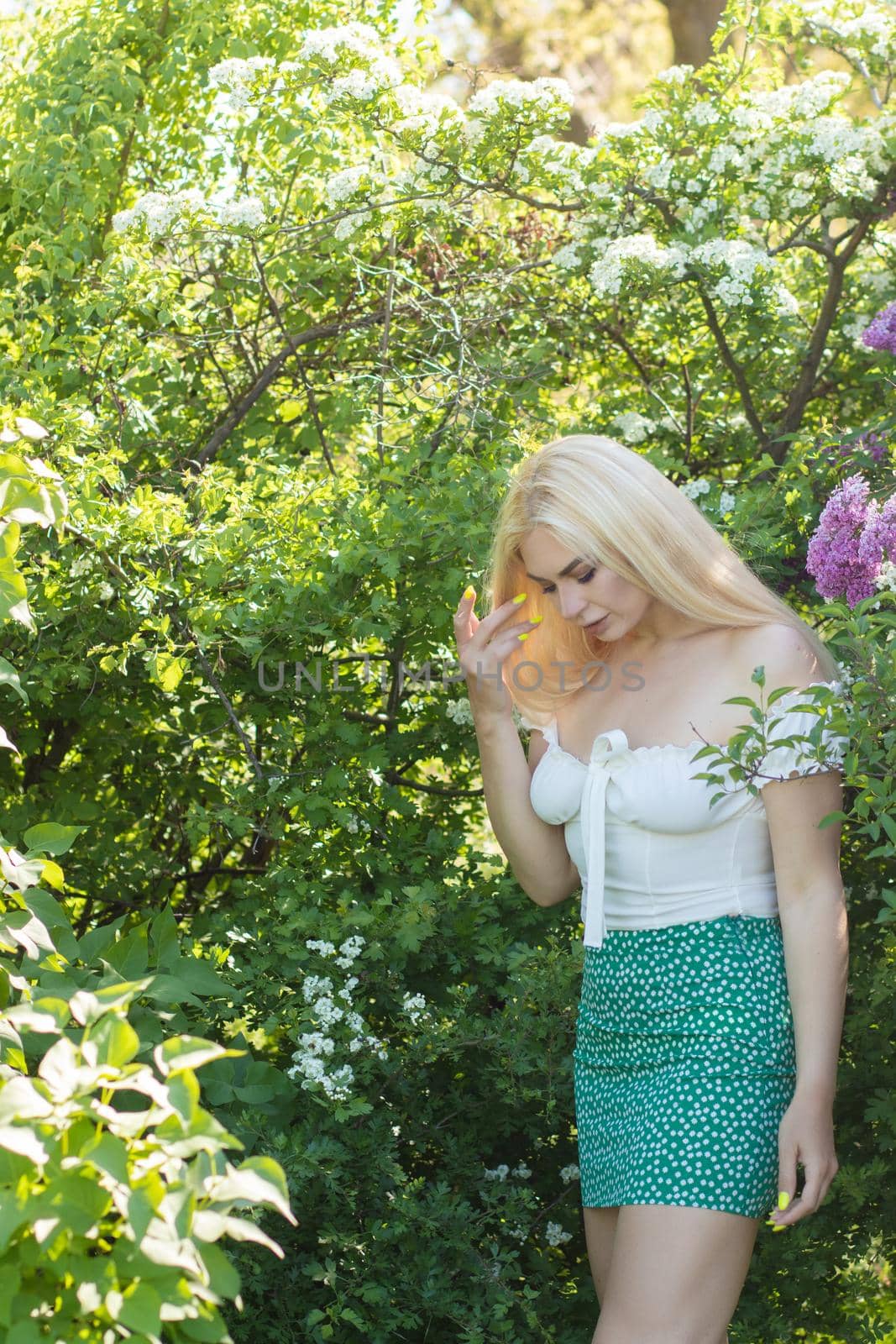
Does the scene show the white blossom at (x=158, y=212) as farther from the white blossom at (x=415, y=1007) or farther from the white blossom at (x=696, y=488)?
the white blossom at (x=415, y=1007)

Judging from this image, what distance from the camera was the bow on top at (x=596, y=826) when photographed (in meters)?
2.14

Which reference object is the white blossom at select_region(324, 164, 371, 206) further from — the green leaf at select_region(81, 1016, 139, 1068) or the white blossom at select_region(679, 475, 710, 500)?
the green leaf at select_region(81, 1016, 139, 1068)

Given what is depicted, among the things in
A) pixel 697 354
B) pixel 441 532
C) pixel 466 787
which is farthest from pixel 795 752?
pixel 697 354

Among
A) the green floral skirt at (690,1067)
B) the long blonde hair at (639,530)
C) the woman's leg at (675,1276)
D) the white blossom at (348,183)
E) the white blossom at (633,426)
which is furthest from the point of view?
the white blossom at (633,426)

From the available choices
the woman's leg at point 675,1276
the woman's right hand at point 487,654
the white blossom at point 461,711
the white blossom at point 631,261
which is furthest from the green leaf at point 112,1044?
the white blossom at point 631,261

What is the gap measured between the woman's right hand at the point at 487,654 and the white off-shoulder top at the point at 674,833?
233 millimetres

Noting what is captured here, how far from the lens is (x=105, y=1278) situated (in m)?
1.23

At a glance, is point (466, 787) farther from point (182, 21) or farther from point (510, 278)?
point (182, 21)

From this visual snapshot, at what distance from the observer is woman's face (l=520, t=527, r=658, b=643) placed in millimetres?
2217

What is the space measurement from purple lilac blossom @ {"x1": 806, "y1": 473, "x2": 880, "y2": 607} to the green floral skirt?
2.30 feet

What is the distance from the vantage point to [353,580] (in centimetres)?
296

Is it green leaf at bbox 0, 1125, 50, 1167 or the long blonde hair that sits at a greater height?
the long blonde hair

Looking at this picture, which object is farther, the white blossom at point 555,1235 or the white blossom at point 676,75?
the white blossom at point 676,75

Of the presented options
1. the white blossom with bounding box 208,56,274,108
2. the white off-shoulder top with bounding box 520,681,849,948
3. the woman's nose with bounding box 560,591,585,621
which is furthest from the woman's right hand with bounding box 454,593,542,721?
the white blossom with bounding box 208,56,274,108
